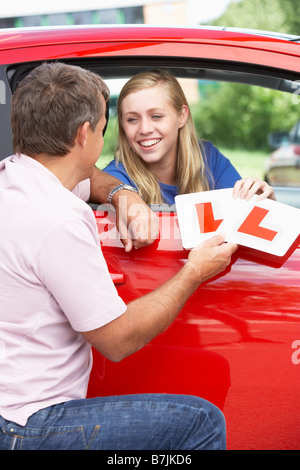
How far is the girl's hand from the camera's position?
5.89 feet

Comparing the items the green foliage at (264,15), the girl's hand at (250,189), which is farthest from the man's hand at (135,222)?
the green foliage at (264,15)

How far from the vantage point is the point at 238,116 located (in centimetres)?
1609

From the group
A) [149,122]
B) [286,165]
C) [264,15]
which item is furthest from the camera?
[264,15]

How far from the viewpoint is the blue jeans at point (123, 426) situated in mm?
1411

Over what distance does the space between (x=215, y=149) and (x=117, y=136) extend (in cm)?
44

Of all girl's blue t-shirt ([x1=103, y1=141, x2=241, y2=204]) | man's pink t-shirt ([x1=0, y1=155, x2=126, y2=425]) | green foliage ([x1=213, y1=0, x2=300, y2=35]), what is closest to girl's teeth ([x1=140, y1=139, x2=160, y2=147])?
girl's blue t-shirt ([x1=103, y1=141, x2=241, y2=204])

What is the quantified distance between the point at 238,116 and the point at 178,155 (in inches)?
560

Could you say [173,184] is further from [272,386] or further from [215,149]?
[272,386]

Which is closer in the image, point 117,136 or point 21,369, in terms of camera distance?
point 21,369

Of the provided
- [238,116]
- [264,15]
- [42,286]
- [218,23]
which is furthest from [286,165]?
[218,23]

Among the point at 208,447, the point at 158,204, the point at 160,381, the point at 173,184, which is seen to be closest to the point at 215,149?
the point at 173,184

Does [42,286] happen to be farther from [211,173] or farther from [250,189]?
[211,173]

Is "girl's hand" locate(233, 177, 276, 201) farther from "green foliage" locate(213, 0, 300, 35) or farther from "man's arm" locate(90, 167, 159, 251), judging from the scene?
"green foliage" locate(213, 0, 300, 35)

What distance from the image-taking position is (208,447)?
1.48m
